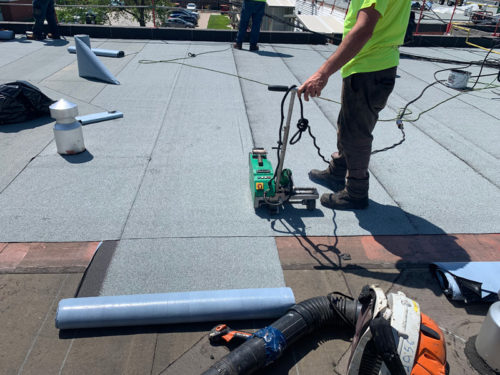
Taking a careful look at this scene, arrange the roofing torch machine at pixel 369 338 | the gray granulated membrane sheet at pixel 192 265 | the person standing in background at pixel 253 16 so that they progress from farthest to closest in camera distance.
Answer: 1. the person standing in background at pixel 253 16
2. the gray granulated membrane sheet at pixel 192 265
3. the roofing torch machine at pixel 369 338

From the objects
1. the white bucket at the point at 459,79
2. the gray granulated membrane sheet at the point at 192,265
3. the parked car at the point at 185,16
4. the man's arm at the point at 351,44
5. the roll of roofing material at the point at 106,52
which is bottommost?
the parked car at the point at 185,16

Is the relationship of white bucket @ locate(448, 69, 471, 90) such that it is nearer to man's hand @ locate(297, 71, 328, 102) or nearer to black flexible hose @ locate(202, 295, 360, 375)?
man's hand @ locate(297, 71, 328, 102)

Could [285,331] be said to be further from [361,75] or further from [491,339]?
[361,75]

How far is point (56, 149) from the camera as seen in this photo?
14.2 feet

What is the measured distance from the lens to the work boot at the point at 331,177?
12.6 feet

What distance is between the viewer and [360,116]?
10.3ft

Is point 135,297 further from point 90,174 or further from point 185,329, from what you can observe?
point 90,174

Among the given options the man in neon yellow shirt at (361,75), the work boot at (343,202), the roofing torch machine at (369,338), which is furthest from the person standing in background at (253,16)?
the roofing torch machine at (369,338)

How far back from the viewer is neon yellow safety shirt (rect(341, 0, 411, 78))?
9.23ft

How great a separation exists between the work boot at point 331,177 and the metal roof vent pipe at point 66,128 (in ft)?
8.22

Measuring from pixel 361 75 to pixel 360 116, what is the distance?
0.32 m

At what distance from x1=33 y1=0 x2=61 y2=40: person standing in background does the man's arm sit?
910 cm

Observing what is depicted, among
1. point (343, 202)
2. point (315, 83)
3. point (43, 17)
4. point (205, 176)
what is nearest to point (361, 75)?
point (315, 83)

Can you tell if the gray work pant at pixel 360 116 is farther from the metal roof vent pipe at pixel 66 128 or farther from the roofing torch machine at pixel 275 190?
the metal roof vent pipe at pixel 66 128
